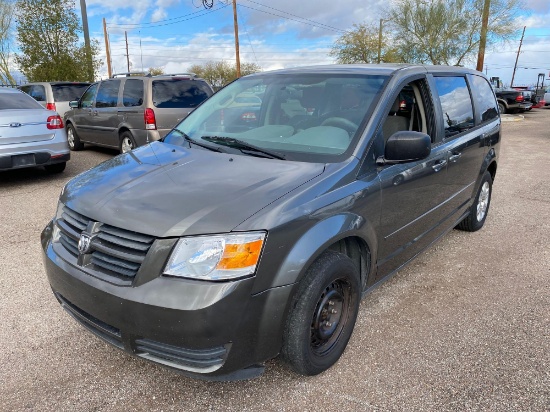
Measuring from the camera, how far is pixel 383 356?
8.96 feet

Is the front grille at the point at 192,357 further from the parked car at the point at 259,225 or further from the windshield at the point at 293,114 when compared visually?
the windshield at the point at 293,114

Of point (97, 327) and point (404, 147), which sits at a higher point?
point (404, 147)

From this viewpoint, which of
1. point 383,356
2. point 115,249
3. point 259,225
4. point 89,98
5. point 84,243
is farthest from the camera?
point 89,98

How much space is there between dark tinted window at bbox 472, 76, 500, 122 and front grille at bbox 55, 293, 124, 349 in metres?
4.10

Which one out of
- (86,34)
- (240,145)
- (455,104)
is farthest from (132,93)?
(86,34)

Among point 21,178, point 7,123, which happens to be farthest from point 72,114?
point 7,123

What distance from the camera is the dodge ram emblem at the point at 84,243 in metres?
2.26

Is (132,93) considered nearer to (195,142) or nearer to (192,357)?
(195,142)

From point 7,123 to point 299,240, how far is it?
19.5 ft

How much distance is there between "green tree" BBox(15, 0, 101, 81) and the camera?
17.6m

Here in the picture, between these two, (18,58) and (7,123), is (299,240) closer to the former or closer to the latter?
(7,123)

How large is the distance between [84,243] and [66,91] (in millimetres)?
11014

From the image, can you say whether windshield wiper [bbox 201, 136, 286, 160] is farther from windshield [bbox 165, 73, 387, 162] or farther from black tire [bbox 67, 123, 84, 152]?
black tire [bbox 67, 123, 84, 152]

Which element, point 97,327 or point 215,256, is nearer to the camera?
point 215,256
